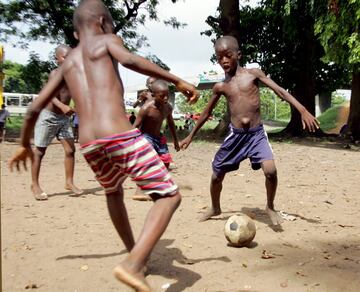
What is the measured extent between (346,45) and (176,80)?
12122 millimetres

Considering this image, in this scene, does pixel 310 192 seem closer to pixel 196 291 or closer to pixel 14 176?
pixel 196 291

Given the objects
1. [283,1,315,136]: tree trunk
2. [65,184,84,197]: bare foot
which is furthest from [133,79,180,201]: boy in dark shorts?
[283,1,315,136]: tree trunk

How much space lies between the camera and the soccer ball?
378 centimetres

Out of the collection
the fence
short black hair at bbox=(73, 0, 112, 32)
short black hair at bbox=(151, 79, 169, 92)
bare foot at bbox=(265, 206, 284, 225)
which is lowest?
bare foot at bbox=(265, 206, 284, 225)

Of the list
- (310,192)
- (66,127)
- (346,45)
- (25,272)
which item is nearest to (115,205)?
(25,272)

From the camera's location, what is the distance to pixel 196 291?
2918 mm

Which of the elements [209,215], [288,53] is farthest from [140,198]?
[288,53]

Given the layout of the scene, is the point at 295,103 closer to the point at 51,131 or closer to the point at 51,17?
the point at 51,131

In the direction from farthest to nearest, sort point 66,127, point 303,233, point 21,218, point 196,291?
point 66,127
point 21,218
point 303,233
point 196,291

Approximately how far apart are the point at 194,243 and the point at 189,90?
1.80m

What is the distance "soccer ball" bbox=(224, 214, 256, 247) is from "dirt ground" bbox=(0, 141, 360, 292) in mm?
79

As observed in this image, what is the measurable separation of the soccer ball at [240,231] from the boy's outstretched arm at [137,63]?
1602 millimetres

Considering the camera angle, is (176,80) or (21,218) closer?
(176,80)

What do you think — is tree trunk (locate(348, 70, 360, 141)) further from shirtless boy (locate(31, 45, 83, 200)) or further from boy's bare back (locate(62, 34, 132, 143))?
boy's bare back (locate(62, 34, 132, 143))
